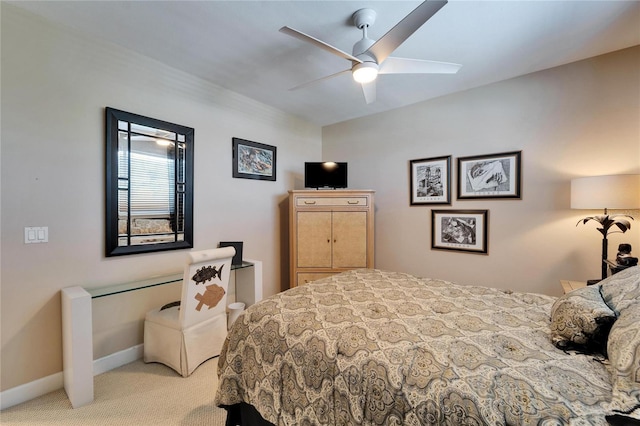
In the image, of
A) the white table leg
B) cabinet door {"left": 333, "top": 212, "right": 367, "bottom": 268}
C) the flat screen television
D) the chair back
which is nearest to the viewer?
the white table leg

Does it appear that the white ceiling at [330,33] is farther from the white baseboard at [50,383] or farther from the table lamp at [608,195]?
the white baseboard at [50,383]

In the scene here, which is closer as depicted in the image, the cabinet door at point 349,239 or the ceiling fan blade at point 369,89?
the ceiling fan blade at point 369,89

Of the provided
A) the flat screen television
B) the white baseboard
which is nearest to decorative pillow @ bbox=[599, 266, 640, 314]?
the flat screen television

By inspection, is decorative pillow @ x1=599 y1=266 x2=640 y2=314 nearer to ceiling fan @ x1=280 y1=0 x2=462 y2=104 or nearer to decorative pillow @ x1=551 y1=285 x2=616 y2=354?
decorative pillow @ x1=551 y1=285 x2=616 y2=354

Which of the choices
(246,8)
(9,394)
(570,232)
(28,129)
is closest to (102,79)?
(28,129)

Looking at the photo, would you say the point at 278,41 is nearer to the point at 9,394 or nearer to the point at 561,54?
the point at 561,54

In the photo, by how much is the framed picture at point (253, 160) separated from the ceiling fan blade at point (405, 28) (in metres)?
1.96

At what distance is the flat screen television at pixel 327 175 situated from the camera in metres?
3.69

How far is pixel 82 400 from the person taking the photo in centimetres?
185

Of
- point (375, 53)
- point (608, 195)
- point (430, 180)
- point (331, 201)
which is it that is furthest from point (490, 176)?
point (375, 53)

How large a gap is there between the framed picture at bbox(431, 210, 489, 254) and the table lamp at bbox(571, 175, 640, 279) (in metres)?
0.85

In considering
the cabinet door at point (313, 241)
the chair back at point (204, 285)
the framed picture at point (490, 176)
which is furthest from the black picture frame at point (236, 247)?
the framed picture at point (490, 176)

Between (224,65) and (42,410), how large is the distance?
2.94 meters

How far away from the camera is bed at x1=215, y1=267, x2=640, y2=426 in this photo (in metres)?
0.88
